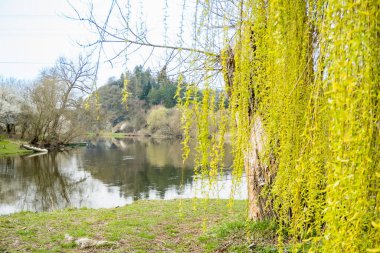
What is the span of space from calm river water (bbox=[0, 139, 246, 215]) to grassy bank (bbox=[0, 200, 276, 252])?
3.88ft

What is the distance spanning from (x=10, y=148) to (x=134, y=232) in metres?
19.7

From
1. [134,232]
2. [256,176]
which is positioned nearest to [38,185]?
[134,232]

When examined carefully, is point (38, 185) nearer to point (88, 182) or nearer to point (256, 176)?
point (88, 182)

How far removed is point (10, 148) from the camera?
2239 cm

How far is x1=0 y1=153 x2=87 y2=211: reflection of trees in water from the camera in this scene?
10.2 metres

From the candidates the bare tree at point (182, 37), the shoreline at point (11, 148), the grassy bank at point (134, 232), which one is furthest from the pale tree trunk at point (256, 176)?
the shoreline at point (11, 148)

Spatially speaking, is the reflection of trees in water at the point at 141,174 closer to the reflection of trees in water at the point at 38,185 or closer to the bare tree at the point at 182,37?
the reflection of trees in water at the point at 38,185

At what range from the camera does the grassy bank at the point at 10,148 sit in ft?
69.8

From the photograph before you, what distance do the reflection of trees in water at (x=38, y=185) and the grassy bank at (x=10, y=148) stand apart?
2.98m

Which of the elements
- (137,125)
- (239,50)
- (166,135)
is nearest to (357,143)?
(239,50)

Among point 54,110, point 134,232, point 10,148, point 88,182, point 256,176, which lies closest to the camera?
point 256,176

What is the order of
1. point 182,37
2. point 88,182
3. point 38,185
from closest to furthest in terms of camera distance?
point 182,37 < point 38,185 < point 88,182

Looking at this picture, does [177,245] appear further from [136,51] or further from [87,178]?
[87,178]

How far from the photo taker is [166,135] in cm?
4194
